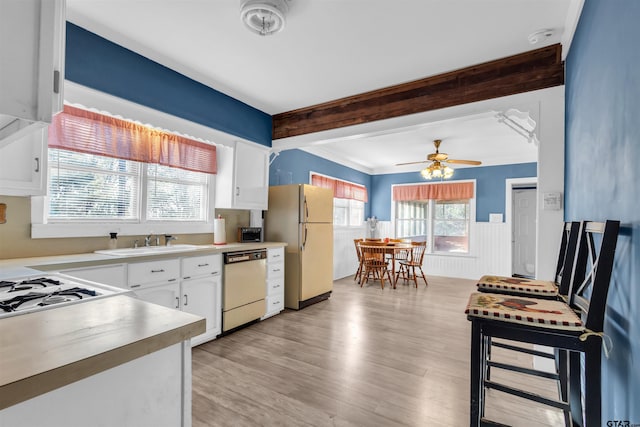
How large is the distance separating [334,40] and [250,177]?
1.93m

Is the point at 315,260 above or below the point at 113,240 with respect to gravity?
below

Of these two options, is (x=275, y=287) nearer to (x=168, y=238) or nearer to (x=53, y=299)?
(x=168, y=238)

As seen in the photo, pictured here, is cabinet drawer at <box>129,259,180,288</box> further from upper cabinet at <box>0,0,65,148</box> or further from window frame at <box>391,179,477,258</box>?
window frame at <box>391,179,477,258</box>

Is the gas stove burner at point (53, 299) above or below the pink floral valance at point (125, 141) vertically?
below

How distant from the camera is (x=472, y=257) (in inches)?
256

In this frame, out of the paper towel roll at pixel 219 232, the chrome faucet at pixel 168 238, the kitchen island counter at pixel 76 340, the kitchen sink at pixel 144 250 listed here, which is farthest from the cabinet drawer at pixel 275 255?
the kitchen island counter at pixel 76 340

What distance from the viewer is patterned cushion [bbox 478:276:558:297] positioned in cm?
191

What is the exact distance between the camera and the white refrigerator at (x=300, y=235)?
415 centimetres

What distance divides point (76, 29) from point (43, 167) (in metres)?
1.08

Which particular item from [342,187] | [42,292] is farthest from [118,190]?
[342,187]

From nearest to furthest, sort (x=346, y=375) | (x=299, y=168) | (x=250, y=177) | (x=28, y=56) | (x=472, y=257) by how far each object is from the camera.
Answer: (x=28, y=56)
(x=346, y=375)
(x=250, y=177)
(x=299, y=168)
(x=472, y=257)

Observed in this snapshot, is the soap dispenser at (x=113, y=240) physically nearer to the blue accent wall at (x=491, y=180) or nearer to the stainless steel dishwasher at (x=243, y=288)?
the stainless steel dishwasher at (x=243, y=288)

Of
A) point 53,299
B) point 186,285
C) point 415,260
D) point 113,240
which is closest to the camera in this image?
point 53,299

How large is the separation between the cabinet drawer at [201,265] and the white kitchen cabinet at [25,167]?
116cm
